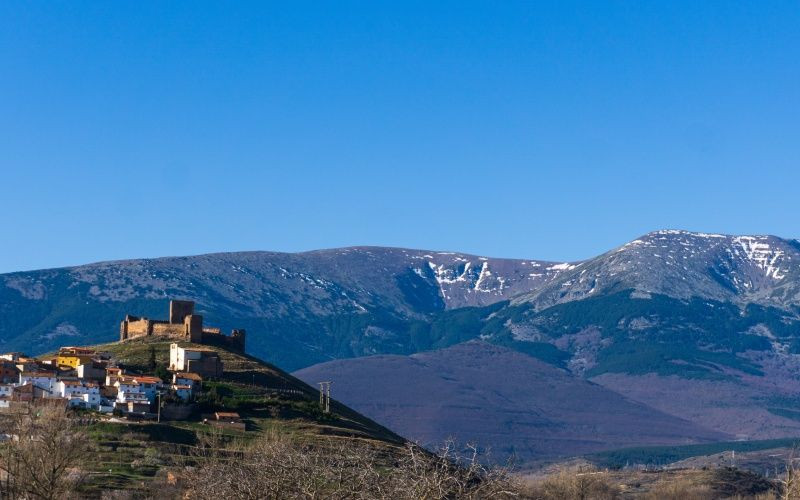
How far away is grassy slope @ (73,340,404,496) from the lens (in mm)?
92188

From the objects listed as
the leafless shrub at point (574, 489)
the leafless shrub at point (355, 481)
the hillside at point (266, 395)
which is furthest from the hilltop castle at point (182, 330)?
the leafless shrub at point (355, 481)

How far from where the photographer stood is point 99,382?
125 meters

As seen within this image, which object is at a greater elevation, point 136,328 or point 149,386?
point 136,328

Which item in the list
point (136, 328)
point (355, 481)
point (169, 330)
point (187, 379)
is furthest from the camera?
point (136, 328)

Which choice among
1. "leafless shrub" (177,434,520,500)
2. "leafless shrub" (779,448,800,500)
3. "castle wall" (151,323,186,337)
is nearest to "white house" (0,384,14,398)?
"castle wall" (151,323,186,337)

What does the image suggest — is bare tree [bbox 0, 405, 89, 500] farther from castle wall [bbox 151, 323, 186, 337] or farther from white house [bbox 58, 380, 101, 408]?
castle wall [bbox 151, 323, 186, 337]

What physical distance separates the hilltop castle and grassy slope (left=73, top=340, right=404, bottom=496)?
103 inches

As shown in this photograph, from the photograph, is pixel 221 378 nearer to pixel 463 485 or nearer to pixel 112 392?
pixel 112 392

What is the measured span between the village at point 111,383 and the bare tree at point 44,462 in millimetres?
33128

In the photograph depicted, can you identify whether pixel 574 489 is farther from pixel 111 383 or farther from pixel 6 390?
pixel 6 390

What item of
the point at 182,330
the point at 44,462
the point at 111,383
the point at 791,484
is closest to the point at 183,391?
the point at 111,383

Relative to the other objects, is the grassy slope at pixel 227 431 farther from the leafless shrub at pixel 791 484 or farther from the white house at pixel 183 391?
the leafless shrub at pixel 791 484

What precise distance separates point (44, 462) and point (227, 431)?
148 feet

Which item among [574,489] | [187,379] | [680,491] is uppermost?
[187,379]
